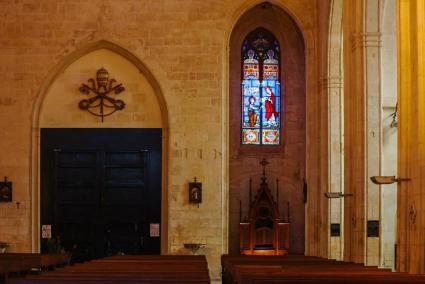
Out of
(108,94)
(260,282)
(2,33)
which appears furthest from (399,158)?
(2,33)

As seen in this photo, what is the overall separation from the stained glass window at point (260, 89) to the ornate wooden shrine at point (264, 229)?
1559mm

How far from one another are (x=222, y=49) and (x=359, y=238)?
299 inches

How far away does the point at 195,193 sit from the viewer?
949 inches

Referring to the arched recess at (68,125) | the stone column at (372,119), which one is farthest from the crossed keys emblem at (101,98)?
the stone column at (372,119)

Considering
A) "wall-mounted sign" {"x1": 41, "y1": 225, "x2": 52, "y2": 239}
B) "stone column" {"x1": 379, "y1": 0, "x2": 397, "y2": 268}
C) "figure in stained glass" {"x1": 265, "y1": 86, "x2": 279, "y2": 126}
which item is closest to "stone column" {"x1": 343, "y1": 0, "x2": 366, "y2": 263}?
"stone column" {"x1": 379, "y1": 0, "x2": 397, "y2": 268}

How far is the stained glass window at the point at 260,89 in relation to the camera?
2778cm

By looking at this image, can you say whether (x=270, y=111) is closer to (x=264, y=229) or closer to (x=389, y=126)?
A: (x=264, y=229)

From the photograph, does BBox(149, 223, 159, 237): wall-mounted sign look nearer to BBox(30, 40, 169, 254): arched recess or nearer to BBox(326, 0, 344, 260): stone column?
BBox(30, 40, 169, 254): arched recess

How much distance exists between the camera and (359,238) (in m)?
18.9

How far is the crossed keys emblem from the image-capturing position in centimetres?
2484

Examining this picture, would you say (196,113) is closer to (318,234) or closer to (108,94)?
(108,94)

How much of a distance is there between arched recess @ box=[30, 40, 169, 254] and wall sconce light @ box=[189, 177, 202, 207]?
833 millimetres

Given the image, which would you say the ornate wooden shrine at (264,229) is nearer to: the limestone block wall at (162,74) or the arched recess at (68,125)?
the limestone block wall at (162,74)

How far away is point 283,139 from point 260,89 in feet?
5.55
